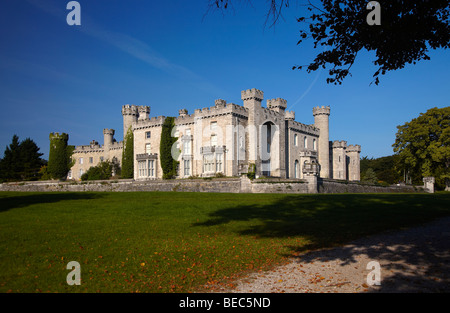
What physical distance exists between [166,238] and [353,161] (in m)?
53.8

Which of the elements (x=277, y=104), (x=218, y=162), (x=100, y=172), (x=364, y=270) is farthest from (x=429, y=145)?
(x=100, y=172)

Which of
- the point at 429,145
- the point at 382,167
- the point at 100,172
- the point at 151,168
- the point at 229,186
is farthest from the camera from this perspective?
the point at 382,167

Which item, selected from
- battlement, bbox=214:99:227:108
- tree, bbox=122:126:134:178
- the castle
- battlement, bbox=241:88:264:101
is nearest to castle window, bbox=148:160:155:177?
the castle

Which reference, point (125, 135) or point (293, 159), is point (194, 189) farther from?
point (125, 135)

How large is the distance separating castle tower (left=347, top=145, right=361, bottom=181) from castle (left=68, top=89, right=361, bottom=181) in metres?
8.33

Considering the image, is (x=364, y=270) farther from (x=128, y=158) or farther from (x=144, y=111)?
(x=144, y=111)

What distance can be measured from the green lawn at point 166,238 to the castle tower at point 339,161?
39.2 metres

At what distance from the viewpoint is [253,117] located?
4075 cm

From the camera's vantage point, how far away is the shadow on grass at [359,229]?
7062mm

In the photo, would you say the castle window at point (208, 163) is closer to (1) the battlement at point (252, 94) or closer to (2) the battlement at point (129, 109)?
(1) the battlement at point (252, 94)

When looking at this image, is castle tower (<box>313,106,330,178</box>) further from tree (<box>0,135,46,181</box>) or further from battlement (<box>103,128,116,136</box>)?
tree (<box>0,135,46,181</box>)

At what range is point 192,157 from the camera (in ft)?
143

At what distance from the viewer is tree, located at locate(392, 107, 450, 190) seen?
42062 mm
